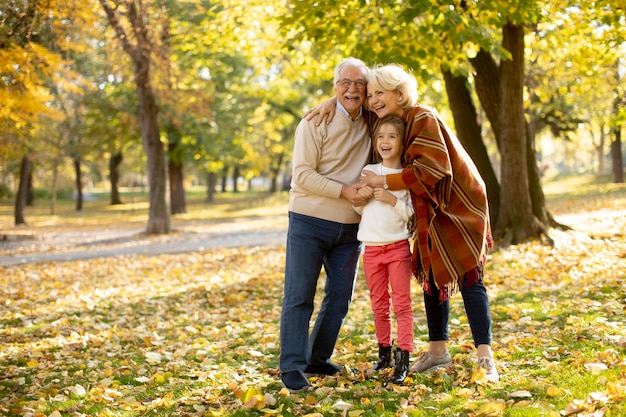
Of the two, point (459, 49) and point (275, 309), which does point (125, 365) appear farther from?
point (459, 49)

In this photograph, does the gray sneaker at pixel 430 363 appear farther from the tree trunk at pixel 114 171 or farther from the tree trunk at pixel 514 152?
the tree trunk at pixel 114 171

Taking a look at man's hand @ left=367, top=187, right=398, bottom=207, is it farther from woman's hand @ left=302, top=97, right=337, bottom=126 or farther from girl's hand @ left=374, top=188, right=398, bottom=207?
woman's hand @ left=302, top=97, right=337, bottom=126

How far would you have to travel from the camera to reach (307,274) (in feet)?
14.9

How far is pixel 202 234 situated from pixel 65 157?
1757 cm

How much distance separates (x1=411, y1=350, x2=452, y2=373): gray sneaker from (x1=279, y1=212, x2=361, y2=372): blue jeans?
679 millimetres

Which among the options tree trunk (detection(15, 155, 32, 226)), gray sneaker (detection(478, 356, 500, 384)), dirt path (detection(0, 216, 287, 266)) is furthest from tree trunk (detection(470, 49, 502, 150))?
tree trunk (detection(15, 155, 32, 226))

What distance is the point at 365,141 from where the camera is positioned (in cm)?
459

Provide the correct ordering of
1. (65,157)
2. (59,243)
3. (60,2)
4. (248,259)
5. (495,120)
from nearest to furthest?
1. (60,2)
2. (495,120)
3. (248,259)
4. (59,243)
5. (65,157)

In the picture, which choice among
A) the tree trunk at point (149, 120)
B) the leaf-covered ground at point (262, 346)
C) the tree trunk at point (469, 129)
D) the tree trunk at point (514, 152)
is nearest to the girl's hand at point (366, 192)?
the leaf-covered ground at point (262, 346)

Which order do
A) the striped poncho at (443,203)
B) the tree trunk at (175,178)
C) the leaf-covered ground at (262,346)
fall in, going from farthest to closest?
1. the tree trunk at (175,178)
2. the striped poncho at (443,203)
3. the leaf-covered ground at (262,346)

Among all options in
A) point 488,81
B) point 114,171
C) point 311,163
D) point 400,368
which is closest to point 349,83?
point 311,163

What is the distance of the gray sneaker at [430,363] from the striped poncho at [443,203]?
2.12 ft

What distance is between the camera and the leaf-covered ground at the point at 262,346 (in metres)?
3.99

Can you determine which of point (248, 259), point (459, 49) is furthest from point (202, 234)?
point (459, 49)
